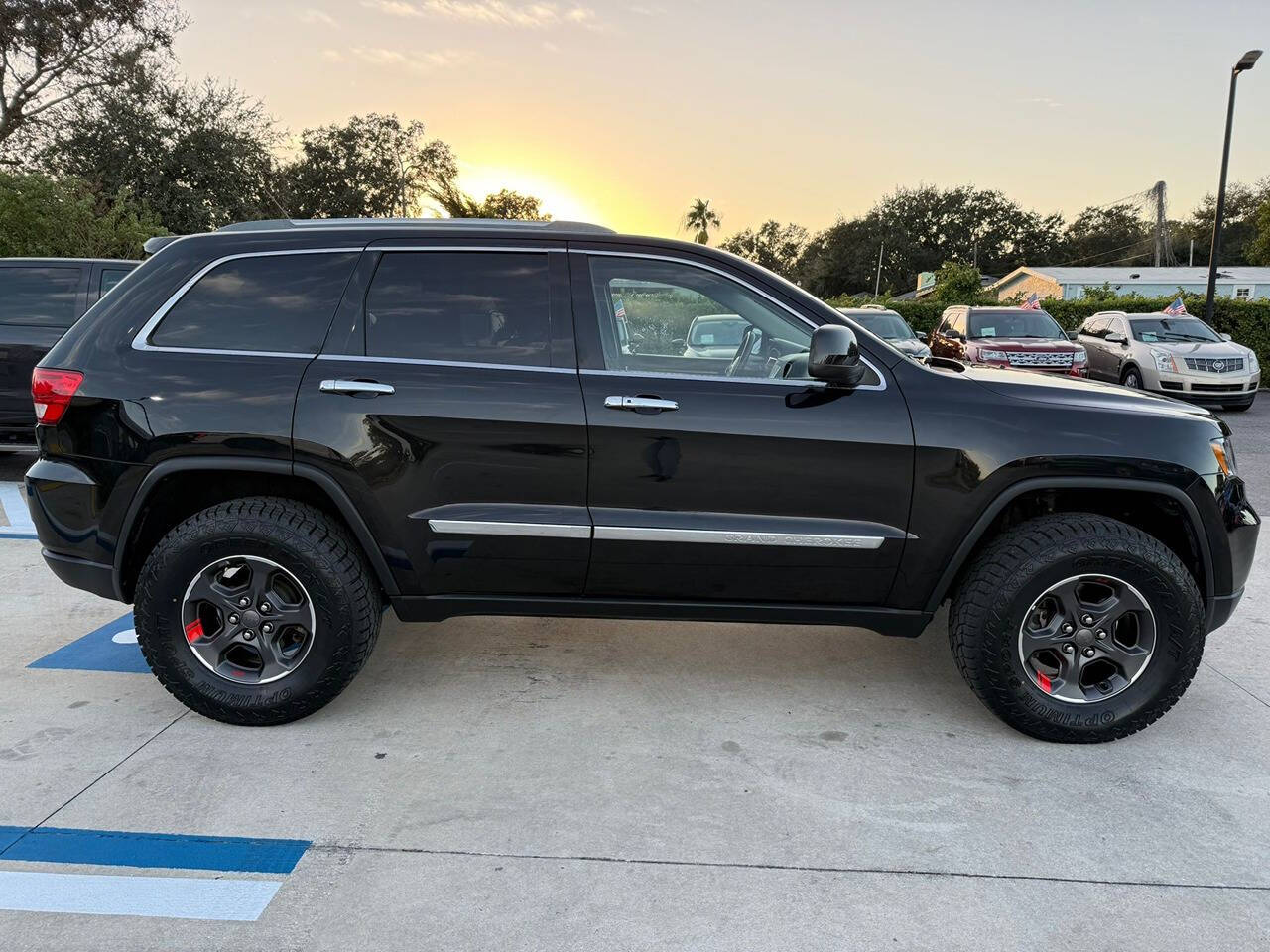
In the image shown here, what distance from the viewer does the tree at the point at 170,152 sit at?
25797 mm

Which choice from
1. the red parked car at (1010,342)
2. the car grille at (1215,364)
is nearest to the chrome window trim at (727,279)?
the red parked car at (1010,342)

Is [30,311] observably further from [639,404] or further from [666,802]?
[666,802]

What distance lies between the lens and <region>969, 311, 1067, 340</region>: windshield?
15234 mm

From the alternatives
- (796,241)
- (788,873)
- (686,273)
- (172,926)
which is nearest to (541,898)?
(788,873)

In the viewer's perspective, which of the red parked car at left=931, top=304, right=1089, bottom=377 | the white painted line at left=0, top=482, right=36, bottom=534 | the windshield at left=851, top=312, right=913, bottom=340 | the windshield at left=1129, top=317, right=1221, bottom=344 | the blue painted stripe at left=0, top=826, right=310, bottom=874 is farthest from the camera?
the windshield at left=1129, top=317, right=1221, bottom=344

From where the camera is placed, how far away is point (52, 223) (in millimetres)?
17453

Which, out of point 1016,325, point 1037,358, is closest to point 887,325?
point 1016,325

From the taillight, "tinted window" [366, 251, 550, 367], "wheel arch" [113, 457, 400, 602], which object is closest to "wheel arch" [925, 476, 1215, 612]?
"tinted window" [366, 251, 550, 367]

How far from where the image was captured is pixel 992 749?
3297mm

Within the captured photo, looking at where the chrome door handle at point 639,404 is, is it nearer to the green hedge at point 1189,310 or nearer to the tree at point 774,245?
the green hedge at point 1189,310

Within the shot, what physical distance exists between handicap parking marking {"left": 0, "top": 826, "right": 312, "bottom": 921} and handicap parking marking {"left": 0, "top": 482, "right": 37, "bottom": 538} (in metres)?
3.69

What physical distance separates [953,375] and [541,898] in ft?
7.39

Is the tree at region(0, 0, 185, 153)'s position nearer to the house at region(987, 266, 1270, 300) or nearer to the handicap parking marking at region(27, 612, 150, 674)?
the handicap parking marking at region(27, 612, 150, 674)

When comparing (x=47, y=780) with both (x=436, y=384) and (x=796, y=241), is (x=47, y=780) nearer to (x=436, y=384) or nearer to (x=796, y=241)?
(x=436, y=384)
